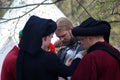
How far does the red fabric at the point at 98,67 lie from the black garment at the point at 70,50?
2.17 ft

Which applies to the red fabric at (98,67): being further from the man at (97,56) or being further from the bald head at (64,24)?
the bald head at (64,24)

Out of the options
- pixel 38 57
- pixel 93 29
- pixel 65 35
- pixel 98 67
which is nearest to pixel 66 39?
pixel 65 35

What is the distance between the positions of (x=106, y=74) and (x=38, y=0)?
5896 millimetres

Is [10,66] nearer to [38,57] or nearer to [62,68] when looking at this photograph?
[38,57]

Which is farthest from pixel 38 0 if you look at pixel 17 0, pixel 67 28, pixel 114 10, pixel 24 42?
pixel 24 42

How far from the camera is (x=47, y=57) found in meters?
3.81

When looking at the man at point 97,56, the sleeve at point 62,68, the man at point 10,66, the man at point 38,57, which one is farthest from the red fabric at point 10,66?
the man at point 97,56

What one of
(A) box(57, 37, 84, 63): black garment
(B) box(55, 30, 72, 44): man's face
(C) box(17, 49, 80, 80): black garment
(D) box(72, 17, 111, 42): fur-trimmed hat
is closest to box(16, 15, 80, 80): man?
(C) box(17, 49, 80, 80): black garment

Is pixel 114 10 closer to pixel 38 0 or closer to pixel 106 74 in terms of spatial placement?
pixel 38 0

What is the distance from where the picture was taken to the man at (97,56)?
3.55 m

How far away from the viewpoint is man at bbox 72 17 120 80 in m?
3.55

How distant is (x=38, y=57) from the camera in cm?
385

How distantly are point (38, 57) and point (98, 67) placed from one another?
61 cm

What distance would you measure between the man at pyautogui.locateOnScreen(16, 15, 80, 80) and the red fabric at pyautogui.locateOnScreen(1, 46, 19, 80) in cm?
16
